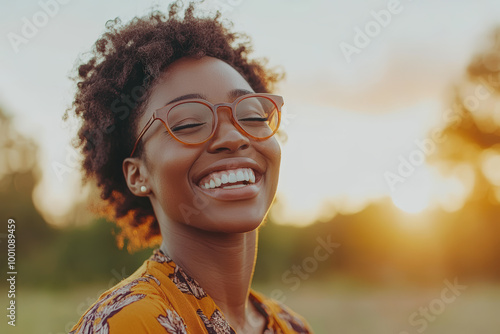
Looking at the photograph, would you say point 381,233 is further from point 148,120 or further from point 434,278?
point 148,120

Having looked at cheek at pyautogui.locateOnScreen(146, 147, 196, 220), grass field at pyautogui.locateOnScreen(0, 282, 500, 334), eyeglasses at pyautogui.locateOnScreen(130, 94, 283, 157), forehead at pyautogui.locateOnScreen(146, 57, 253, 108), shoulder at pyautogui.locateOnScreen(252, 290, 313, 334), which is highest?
forehead at pyautogui.locateOnScreen(146, 57, 253, 108)

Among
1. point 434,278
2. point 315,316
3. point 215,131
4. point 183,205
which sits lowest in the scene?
point 434,278

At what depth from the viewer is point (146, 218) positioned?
3.19 m

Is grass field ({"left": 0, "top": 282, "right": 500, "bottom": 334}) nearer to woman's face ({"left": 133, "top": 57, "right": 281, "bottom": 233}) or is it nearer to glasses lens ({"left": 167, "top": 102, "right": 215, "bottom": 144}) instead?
woman's face ({"left": 133, "top": 57, "right": 281, "bottom": 233})

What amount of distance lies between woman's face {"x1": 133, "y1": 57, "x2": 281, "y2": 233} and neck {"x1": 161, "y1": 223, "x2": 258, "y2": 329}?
0.12 m

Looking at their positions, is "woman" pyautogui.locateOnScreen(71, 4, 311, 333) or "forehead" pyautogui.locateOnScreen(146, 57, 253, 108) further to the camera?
"forehead" pyautogui.locateOnScreen(146, 57, 253, 108)

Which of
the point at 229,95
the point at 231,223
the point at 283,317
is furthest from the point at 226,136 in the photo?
the point at 283,317

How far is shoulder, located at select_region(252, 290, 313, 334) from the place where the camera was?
297 centimetres

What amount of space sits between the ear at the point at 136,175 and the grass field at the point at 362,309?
27.7 feet

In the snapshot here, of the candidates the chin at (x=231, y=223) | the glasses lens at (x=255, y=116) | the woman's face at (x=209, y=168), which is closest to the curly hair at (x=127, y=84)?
the woman's face at (x=209, y=168)

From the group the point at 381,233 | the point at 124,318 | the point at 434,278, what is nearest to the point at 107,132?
the point at 124,318

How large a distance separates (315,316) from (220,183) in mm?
10846

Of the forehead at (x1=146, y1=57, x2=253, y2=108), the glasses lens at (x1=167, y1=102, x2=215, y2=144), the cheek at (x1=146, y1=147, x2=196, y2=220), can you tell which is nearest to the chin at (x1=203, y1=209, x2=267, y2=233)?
the cheek at (x1=146, y1=147, x2=196, y2=220)

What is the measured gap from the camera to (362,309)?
45.3 ft
